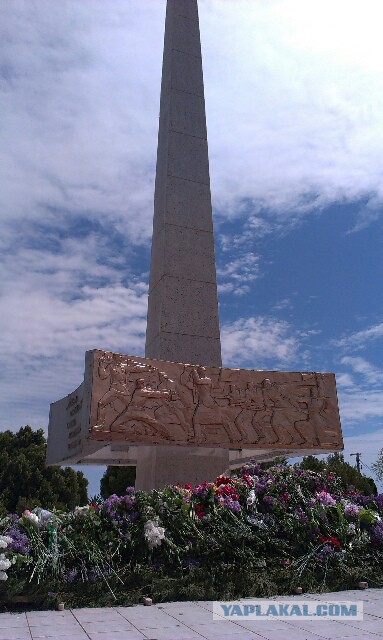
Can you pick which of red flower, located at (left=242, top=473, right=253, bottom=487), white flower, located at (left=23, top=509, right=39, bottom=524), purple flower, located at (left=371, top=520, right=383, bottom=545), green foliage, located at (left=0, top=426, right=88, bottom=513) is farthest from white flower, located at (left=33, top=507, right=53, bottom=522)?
green foliage, located at (left=0, top=426, right=88, bottom=513)

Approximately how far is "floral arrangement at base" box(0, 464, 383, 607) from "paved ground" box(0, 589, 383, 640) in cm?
42

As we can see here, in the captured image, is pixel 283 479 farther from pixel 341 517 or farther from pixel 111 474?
pixel 111 474

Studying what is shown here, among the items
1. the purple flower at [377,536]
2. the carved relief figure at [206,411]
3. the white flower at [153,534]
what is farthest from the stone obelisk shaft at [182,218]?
the white flower at [153,534]

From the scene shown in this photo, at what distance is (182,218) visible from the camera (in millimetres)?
14297

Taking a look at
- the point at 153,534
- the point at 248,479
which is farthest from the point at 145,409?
the point at 153,534

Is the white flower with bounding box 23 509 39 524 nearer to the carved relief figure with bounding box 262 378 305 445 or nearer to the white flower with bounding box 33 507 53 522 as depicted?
the white flower with bounding box 33 507 53 522

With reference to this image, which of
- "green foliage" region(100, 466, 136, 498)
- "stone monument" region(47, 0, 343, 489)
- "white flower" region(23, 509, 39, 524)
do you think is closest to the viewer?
"white flower" region(23, 509, 39, 524)

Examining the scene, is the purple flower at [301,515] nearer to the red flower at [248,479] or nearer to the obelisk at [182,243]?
the red flower at [248,479]

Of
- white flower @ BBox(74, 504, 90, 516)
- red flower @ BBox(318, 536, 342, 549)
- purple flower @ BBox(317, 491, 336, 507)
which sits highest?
purple flower @ BBox(317, 491, 336, 507)

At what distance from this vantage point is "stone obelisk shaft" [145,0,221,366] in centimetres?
1326

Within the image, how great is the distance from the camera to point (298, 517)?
8336 millimetres

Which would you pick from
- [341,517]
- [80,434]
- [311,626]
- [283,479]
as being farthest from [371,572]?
[80,434]

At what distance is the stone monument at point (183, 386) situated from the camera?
36.1 feet

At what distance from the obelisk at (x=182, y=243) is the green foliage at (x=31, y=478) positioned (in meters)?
19.1
